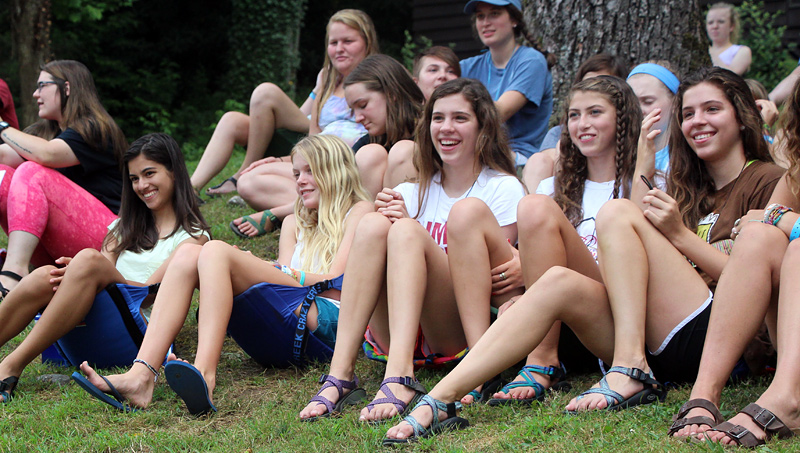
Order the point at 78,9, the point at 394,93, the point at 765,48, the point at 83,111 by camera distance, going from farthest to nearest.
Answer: the point at 78,9 → the point at 765,48 → the point at 83,111 → the point at 394,93

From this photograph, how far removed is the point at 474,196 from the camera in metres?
3.53

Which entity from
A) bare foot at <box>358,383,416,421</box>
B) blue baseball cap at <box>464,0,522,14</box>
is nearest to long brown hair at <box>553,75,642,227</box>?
bare foot at <box>358,383,416,421</box>

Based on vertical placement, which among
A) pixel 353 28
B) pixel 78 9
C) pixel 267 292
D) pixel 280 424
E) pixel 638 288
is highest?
pixel 78 9

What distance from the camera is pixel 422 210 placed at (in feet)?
11.9

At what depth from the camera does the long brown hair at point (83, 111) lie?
4.70 metres

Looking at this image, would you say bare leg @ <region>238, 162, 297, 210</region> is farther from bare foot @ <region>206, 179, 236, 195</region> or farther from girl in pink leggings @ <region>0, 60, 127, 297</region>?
bare foot @ <region>206, 179, 236, 195</region>

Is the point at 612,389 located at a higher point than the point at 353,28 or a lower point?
lower

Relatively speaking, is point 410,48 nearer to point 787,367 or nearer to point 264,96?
point 264,96

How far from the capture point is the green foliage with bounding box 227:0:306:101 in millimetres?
15422

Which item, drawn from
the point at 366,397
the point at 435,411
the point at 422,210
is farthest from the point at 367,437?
the point at 422,210

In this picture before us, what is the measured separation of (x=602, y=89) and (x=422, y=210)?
959 mm

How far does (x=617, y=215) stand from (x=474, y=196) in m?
0.90

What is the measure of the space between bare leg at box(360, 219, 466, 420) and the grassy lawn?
22cm

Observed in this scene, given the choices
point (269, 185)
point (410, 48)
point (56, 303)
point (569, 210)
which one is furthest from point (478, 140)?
point (410, 48)
